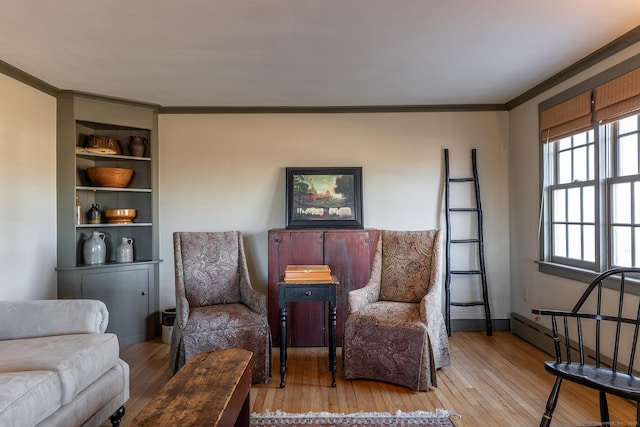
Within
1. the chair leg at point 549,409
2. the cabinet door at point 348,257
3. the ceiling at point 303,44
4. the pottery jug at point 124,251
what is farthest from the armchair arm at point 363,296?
the pottery jug at point 124,251

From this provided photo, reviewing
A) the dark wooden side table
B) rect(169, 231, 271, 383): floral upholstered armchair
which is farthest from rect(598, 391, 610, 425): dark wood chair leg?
rect(169, 231, 271, 383): floral upholstered armchair

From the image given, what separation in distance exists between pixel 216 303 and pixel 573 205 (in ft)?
10.1

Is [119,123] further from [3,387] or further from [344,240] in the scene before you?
[3,387]

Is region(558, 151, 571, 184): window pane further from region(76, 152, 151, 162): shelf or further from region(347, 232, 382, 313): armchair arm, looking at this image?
region(76, 152, 151, 162): shelf

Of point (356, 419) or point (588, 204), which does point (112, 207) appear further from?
point (588, 204)

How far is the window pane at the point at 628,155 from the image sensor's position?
103 inches

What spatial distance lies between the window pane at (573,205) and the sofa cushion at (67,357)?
11.5 ft

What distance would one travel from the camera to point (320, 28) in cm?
238

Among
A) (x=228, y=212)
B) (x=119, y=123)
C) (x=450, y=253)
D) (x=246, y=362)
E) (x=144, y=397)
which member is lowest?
(x=144, y=397)

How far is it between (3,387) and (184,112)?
3041mm

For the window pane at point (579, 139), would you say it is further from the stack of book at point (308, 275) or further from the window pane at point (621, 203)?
the stack of book at point (308, 275)

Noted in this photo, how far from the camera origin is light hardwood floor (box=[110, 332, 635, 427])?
93.4 inches

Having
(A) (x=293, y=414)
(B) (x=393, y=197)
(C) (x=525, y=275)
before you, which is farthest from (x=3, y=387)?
(C) (x=525, y=275)

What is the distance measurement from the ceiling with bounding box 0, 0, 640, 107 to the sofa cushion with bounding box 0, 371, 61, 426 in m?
1.87
